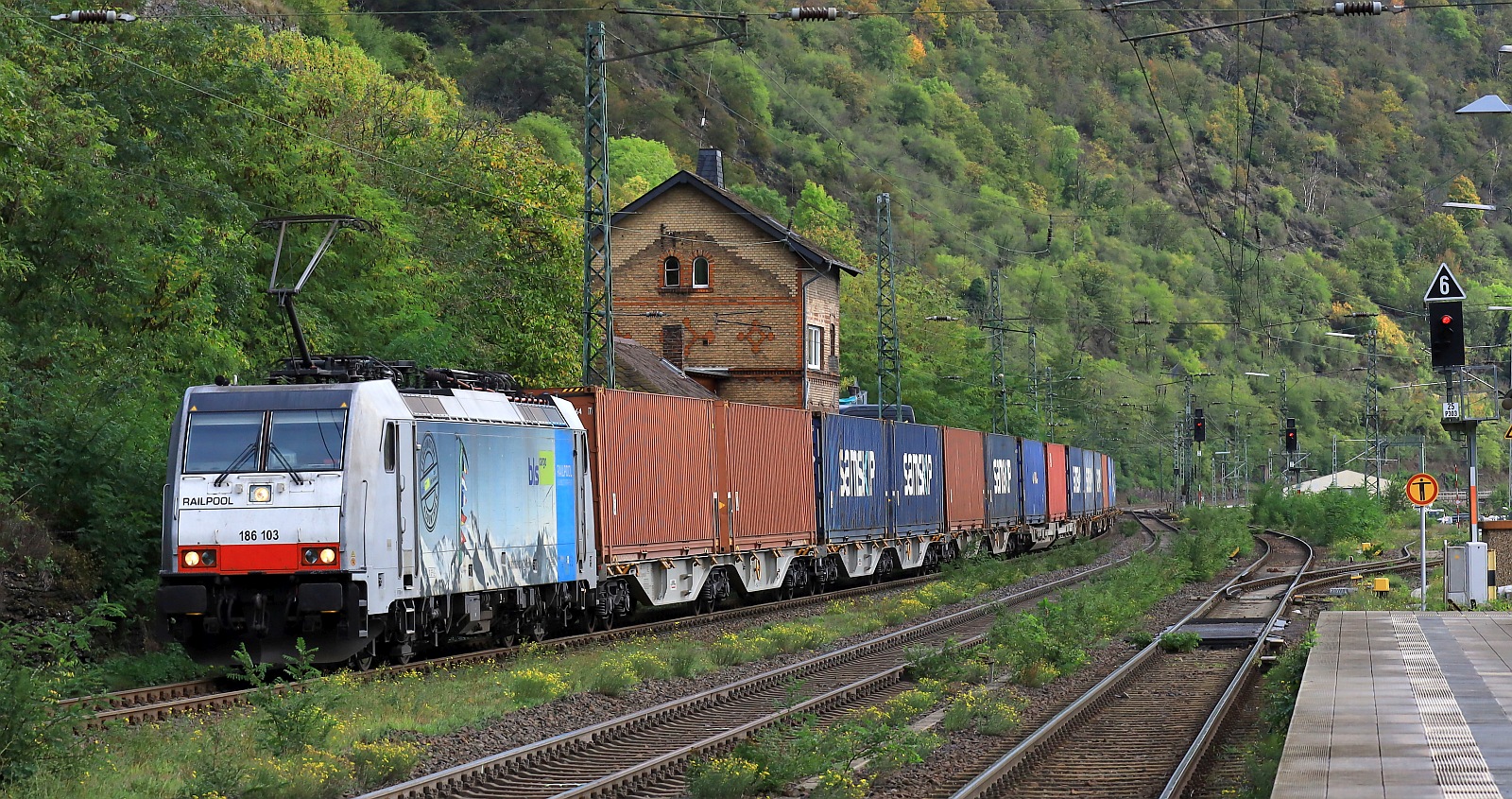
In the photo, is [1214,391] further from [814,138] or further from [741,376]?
[741,376]

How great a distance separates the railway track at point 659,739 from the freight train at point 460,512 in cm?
357

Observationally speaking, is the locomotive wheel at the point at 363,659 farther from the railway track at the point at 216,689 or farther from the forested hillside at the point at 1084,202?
the forested hillside at the point at 1084,202

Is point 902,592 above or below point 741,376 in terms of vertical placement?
below

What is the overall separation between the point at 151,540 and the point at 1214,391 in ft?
413

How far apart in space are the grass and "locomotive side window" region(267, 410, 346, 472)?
227 cm

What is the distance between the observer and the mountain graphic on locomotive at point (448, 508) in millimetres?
17031

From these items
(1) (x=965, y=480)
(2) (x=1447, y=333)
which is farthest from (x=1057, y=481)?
(2) (x=1447, y=333)

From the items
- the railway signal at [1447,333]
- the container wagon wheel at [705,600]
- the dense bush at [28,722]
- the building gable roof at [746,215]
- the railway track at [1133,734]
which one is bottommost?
the railway track at [1133,734]

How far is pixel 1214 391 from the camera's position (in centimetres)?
13712

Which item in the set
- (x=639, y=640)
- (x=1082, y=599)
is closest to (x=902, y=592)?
(x=1082, y=599)

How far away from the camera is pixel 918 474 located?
38.8 m

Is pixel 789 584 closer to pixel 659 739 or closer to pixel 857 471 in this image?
pixel 857 471

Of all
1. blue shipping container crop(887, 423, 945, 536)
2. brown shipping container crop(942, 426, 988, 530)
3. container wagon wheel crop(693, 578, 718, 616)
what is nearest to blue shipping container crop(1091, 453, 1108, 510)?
brown shipping container crop(942, 426, 988, 530)

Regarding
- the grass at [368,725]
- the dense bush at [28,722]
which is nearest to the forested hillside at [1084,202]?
the grass at [368,725]
